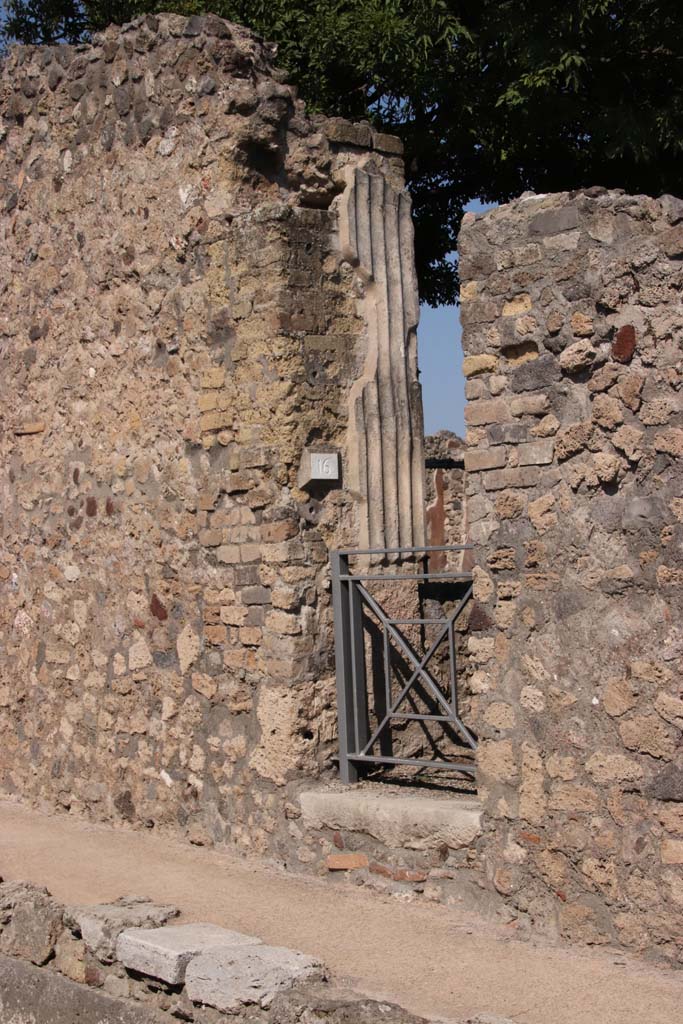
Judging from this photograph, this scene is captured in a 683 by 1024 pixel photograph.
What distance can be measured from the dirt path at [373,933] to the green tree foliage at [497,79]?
309 inches

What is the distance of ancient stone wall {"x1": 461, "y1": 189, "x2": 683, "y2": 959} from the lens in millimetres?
4508

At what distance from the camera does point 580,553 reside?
187 inches

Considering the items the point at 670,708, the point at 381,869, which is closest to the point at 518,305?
the point at 670,708

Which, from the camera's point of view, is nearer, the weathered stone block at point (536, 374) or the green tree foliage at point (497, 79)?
the weathered stone block at point (536, 374)

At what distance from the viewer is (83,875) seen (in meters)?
5.93

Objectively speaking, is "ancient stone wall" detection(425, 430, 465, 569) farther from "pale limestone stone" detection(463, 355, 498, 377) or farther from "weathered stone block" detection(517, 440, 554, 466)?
"weathered stone block" detection(517, 440, 554, 466)

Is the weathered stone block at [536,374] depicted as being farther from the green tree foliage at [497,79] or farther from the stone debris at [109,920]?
the green tree foliage at [497,79]

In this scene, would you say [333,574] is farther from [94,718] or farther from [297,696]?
[94,718]

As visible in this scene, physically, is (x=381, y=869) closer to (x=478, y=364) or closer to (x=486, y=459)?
(x=486, y=459)

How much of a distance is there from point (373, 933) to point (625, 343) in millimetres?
2278

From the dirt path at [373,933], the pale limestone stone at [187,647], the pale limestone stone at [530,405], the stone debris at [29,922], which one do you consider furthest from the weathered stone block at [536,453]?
the stone debris at [29,922]

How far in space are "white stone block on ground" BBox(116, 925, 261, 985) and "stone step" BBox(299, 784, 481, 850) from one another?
1.08 m

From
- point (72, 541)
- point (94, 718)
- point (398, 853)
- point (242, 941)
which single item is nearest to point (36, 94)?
point (72, 541)

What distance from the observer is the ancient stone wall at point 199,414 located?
20.0 ft
